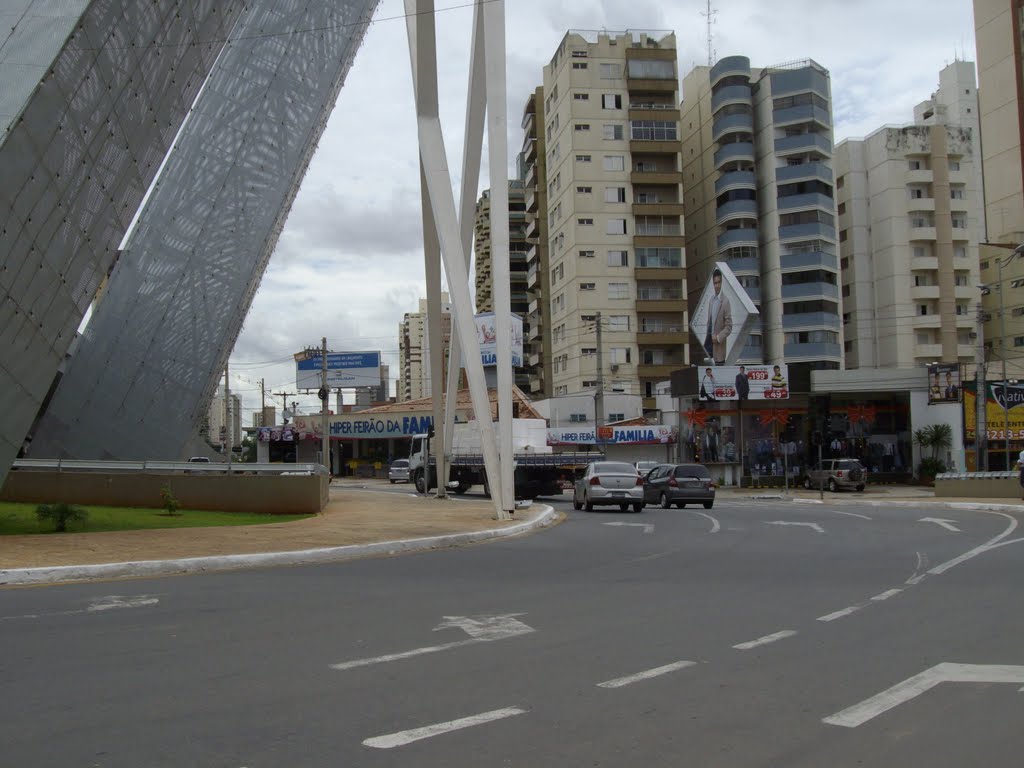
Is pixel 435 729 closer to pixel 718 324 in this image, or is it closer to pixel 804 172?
pixel 718 324

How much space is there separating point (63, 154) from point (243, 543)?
7.69m

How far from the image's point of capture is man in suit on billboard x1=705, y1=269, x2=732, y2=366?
189 ft

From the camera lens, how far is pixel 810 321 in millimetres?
75312

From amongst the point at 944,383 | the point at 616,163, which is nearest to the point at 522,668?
the point at 944,383

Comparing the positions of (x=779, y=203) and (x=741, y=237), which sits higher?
(x=779, y=203)

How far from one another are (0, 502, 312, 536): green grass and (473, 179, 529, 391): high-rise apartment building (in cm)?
7129

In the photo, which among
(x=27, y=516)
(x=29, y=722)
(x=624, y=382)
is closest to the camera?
(x=29, y=722)

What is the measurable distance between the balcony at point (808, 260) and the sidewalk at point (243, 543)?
173 feet

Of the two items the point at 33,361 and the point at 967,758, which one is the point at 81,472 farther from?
the point at 967,758

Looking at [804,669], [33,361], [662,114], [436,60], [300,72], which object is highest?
[662,114]

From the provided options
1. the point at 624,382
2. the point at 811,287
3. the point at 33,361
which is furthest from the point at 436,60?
the point at 811,287

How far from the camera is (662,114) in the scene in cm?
7600

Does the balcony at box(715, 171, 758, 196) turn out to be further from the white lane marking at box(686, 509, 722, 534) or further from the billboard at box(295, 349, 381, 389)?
the white lane marking at box(686, 509, 722, 534)

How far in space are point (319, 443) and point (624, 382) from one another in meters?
26.2
